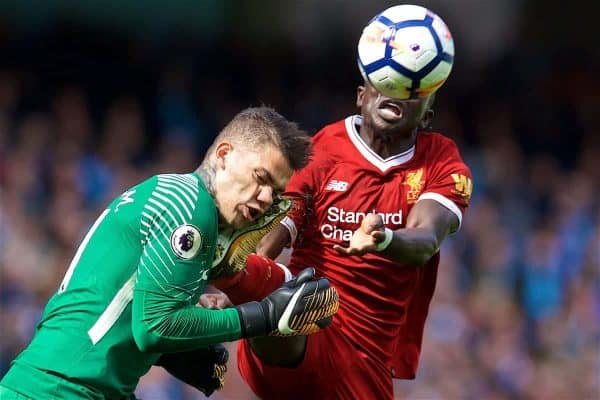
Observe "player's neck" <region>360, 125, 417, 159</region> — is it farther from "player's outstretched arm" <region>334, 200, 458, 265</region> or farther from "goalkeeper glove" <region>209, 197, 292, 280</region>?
"goalkeeper glove" <region>209, 197, 292, 280</region>

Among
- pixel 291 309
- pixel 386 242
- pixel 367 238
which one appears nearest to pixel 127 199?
pixel 291 309

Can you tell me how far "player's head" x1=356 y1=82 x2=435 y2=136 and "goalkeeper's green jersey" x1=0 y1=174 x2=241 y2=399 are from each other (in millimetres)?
1426

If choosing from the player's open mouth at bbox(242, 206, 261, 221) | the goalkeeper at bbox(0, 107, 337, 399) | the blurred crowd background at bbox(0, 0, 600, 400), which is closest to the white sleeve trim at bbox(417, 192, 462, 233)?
the goalkeeper at bbox(0, 107, 337, 399)

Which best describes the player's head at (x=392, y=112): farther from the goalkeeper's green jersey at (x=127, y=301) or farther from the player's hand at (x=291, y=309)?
the goalkeeper's green jersey at (x=127, y=301)

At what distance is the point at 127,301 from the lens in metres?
4.08

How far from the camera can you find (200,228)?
4.07m

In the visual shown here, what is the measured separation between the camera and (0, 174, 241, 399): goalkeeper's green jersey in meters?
4.01

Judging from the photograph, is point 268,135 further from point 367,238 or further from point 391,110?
point 391,110

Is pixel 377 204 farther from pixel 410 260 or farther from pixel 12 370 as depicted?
pixel 12 370

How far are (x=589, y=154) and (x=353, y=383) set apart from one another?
8404 mm

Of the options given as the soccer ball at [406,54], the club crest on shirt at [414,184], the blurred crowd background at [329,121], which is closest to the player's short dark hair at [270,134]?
the soccer ball at [406,54]

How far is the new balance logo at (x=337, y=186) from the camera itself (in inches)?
213

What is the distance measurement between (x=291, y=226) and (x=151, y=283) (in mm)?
1476

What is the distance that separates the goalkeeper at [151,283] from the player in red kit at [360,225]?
0.99 meters
